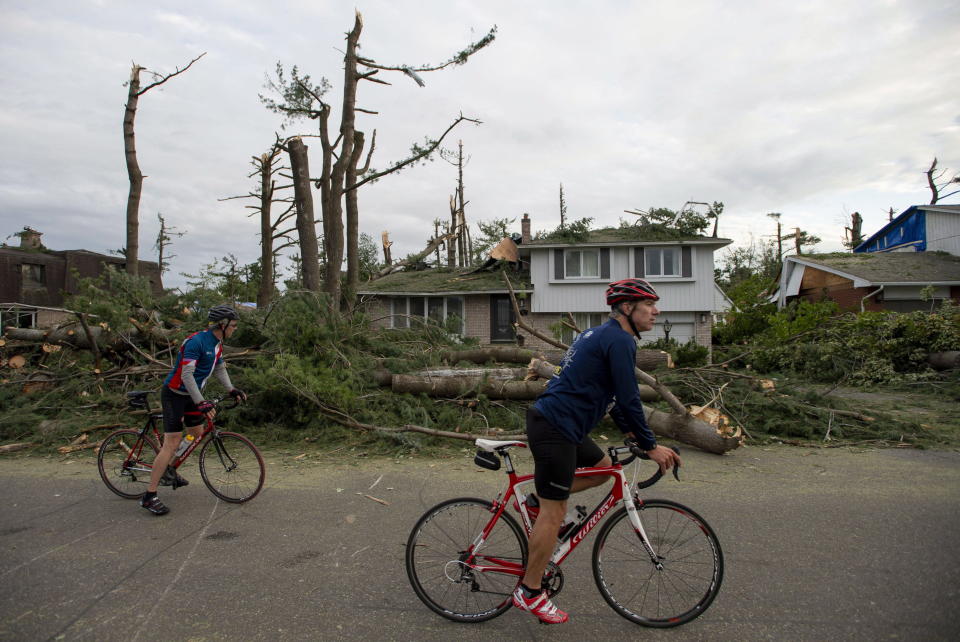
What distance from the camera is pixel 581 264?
78.1 feet

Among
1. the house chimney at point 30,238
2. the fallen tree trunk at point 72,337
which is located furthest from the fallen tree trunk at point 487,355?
the house chimney at point 30,238

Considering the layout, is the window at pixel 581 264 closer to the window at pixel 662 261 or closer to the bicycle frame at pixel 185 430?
the window at pixel 662 261

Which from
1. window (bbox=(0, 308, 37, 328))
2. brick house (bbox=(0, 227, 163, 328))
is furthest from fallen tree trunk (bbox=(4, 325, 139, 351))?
brick house (bbox=(0, 227, 163, 328))

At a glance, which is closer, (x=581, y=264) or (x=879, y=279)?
(x=879, y=279)

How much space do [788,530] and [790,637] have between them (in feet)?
5.41

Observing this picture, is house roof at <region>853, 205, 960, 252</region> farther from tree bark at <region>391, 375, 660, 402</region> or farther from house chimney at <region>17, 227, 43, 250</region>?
house chimney at <region>17, 227, 43, 250</region>

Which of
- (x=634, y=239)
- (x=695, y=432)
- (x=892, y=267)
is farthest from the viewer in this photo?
(x=892, y=267)

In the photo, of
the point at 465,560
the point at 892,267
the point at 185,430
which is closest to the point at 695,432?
the point at 465,560

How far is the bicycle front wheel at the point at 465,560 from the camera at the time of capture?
295cm

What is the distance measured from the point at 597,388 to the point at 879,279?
86.6ft

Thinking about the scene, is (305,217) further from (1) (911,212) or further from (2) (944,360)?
(1) (911,212)

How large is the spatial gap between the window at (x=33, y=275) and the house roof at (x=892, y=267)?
1691 inches

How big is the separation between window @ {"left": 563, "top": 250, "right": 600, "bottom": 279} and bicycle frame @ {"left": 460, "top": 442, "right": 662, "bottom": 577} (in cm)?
2124

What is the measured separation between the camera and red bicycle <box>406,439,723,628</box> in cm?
293
